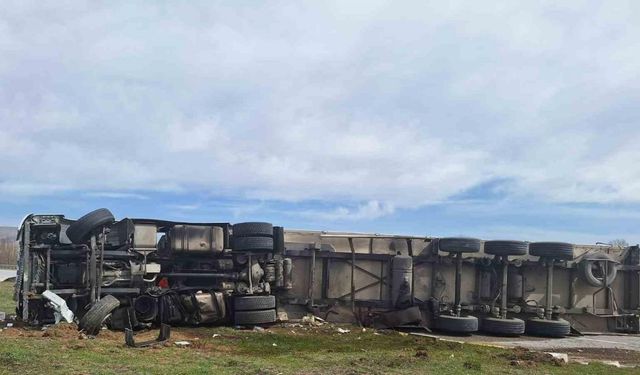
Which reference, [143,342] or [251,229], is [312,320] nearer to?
[251,229]

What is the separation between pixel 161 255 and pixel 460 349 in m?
6.60

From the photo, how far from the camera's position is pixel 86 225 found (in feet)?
41.1

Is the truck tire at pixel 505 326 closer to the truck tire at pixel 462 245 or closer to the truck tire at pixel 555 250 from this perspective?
the truck tire at pixel 462 245

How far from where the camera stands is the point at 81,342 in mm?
9914

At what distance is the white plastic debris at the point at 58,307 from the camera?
11.9m

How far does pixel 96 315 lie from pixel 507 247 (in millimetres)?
9189

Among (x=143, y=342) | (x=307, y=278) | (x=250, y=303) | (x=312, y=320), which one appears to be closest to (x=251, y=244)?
(x=250, y=303)

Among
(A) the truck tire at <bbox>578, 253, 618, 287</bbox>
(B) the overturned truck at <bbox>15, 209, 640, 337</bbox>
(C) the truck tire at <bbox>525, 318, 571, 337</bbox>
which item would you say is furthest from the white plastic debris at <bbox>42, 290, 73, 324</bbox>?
(A) the truck tire at <bbox>578, 253, 618, 287</bbox>

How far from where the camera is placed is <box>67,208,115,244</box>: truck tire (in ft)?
41.0

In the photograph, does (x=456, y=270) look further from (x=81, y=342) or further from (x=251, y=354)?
(x=81, y=342)

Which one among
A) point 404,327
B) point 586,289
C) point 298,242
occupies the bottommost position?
point 404,327

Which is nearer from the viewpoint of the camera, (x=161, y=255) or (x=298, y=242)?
(x=161, y=255)

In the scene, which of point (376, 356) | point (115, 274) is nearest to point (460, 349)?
point (376, 356)

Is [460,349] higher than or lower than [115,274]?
lower
